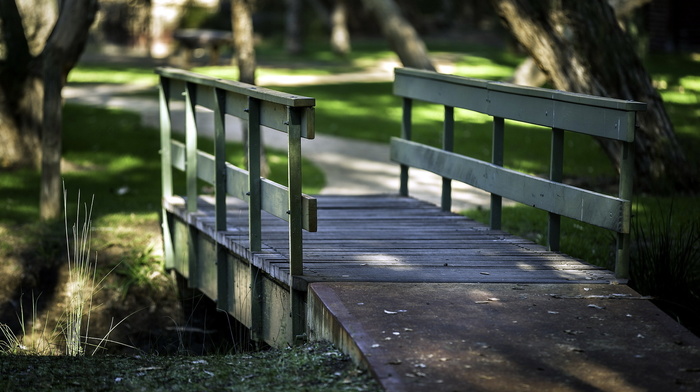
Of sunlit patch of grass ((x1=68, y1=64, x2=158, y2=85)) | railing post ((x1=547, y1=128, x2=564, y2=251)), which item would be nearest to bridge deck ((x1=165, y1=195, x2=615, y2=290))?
railing post ((x1=547, y1=128, x2=564, y2=251))

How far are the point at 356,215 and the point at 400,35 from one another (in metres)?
9.47

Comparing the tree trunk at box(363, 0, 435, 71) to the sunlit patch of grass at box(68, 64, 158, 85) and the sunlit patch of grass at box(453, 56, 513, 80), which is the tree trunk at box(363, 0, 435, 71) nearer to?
the sunlit patch of grass at box(453, 56, 513, 80)

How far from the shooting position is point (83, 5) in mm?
10344

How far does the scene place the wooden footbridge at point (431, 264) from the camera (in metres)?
4.68

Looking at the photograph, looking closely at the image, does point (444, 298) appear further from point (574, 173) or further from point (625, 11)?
point (625, 11)

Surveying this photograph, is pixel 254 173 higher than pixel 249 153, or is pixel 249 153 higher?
pixel 249 153

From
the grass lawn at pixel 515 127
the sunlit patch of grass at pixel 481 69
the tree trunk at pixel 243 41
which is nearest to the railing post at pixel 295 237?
the grass lawn at pixel 515 127

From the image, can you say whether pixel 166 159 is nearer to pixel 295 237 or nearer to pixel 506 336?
pixel 295 237

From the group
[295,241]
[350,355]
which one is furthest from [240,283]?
[350,355]

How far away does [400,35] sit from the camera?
17203 millimetres

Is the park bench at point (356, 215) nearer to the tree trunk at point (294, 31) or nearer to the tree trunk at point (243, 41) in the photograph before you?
the tree trunk at point (243, 41)

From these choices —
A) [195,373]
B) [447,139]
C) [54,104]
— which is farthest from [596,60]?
[195,373]

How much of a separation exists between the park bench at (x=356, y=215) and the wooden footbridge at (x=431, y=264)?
14 mm

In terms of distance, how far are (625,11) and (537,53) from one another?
24.9ft
